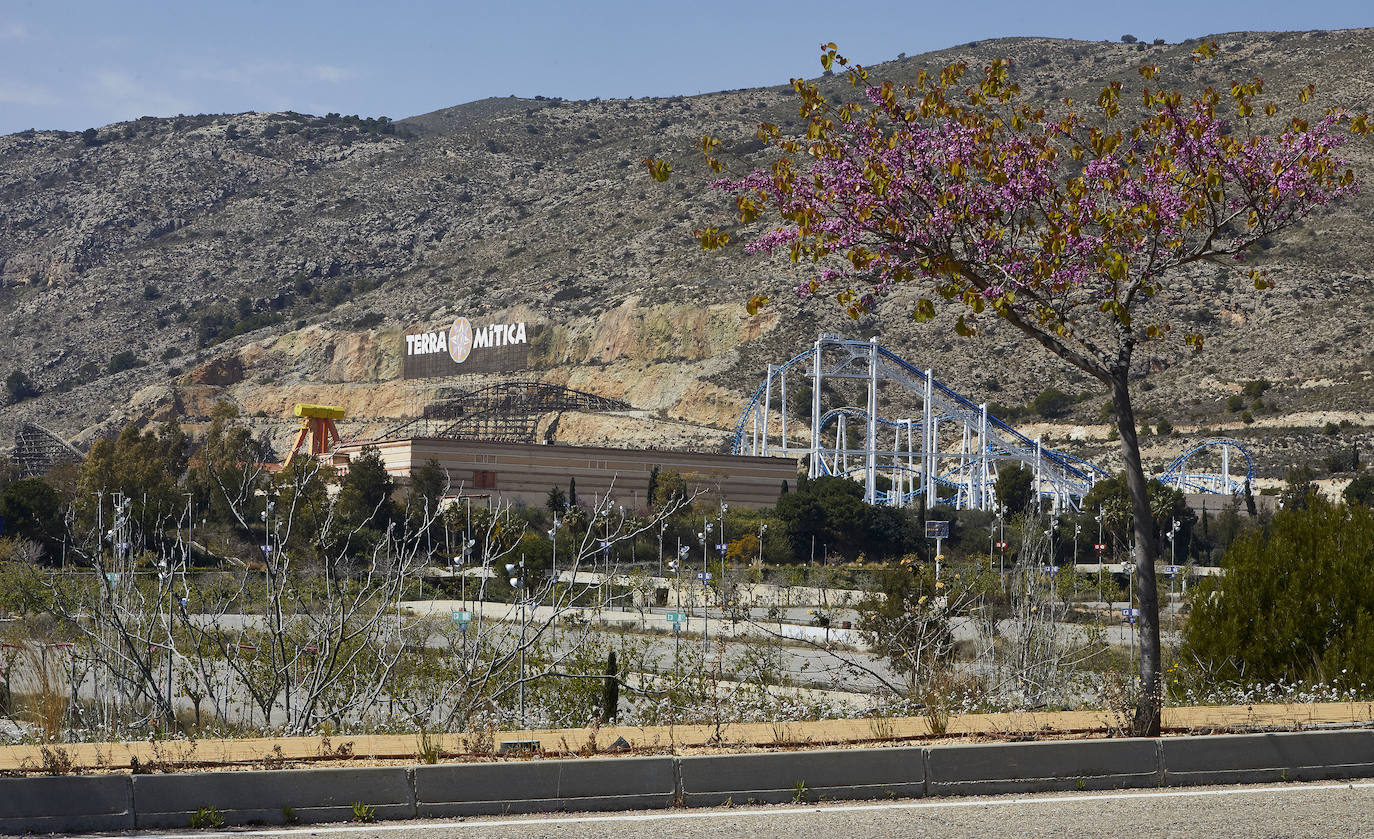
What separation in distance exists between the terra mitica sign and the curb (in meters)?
86.2

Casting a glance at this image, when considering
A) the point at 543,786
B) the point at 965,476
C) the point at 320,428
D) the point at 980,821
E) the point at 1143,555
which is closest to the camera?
the point at 980,821

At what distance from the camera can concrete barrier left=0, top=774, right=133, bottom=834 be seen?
776cm

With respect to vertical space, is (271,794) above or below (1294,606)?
below

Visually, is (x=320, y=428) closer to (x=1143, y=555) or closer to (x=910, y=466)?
(x=910, y=466)

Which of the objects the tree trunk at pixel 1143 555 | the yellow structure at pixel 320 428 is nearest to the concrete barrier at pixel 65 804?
the tree trunk at pixel 1143 555

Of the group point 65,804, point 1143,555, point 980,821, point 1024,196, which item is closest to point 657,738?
point 980,821

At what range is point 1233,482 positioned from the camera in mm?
67125

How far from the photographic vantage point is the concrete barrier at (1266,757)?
9242mm

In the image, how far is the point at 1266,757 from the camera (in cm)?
937

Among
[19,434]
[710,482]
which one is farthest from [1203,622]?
[19,434]

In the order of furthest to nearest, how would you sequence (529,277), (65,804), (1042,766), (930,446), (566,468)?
(529,277), (566,468), (930,446), (1042,766), (65,804)

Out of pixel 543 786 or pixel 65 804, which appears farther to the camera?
pixel 543 786

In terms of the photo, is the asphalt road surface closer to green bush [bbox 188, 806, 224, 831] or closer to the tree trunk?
green bush [bbox 188, 806, 224, 831]

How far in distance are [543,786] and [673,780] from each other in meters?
0.80
